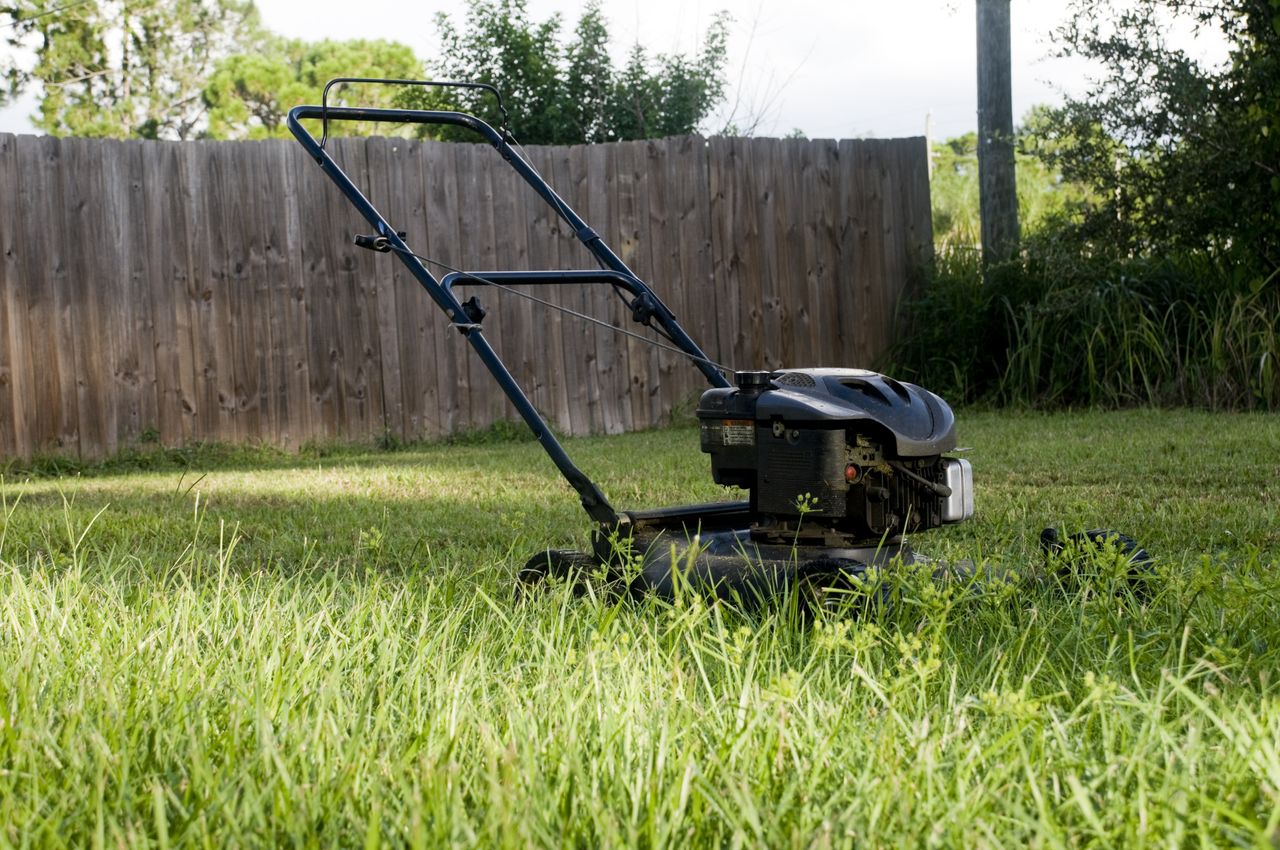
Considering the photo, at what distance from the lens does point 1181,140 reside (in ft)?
24.7

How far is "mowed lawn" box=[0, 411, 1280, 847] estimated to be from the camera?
4.48ft

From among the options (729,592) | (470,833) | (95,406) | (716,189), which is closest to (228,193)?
(95,406)

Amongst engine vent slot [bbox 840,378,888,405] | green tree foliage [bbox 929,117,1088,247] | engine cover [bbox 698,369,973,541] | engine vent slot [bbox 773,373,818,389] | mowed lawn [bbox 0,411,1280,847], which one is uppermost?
green tree foliage [bbox 929,117,1088,247]

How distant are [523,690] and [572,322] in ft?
20.3

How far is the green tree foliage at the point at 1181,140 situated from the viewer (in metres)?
7.25

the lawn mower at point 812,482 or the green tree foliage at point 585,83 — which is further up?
the green tree foliage at point 585,83

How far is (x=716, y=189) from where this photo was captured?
326 inches

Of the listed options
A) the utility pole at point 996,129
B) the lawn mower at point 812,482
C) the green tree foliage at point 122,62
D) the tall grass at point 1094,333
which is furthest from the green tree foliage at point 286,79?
the lawn mower at point 812,482

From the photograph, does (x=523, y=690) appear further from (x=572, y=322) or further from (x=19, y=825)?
(x=572, y=322)

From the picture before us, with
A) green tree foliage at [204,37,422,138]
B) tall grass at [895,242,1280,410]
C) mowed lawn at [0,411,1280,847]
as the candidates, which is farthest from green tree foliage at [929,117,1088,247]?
green tree foliage at [204,37,422,138]

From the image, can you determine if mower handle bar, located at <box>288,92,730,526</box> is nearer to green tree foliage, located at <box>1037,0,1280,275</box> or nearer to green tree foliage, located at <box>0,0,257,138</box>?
green tree foliage, located at <box>1037,0,1280,275</box>

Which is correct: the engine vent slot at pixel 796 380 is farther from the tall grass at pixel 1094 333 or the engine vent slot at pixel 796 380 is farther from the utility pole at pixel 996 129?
the utility pole at pixel 996 129

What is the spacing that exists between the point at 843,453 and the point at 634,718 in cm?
108

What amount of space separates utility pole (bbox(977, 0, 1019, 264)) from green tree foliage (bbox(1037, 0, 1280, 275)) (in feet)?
3.44
